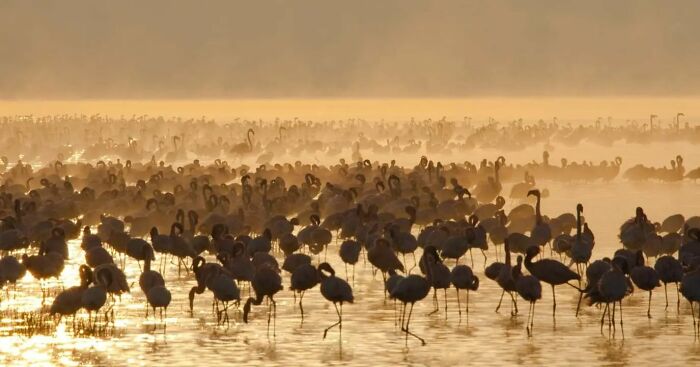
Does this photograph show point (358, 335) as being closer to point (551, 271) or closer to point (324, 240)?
point (551, 271)

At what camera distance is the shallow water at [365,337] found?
22.8 m

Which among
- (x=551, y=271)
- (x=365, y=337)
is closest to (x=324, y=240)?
(x=551, y=271)

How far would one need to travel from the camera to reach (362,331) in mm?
24906

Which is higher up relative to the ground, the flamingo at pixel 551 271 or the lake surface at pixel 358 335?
the flamingo at pixel 551 271

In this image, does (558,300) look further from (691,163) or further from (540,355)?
(691,163)

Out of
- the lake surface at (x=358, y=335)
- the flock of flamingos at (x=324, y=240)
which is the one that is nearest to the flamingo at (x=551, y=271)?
the flock of flamingos at (x=324, y=240)

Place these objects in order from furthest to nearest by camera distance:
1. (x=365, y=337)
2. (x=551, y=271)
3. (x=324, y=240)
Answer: (x=324, y=240) < (x=551, y=271) < (x=365, y=337)

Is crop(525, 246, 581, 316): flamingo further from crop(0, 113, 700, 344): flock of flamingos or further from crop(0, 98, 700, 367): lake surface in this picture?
crop(0, 98, 700, 367): lake surface

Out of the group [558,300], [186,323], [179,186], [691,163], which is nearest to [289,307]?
[186,323]

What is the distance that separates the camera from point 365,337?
80.1 feet

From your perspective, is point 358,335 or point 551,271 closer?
point 358,335

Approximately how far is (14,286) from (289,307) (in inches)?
215

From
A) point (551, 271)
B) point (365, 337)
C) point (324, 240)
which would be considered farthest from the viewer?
point (324, 240)

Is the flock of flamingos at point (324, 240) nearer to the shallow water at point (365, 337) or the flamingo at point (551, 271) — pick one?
the flamingo at point (551, 271)
